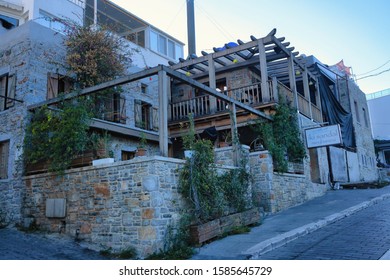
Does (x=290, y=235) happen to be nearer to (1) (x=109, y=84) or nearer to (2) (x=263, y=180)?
(2) (x=263, y=180)

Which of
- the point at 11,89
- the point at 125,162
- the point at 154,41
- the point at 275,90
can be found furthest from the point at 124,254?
the point at 154,41

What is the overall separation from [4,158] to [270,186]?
819 cm

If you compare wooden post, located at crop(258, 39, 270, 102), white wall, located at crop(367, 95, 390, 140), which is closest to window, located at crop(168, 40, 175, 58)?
wooden post, located at crop(258, 39, 270, 102)

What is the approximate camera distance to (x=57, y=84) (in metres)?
11.2

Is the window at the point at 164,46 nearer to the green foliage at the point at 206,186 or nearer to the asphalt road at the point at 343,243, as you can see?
the green foliage at the point at 206,186

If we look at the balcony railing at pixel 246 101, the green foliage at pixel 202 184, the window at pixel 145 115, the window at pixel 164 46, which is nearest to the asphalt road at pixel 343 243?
the green foliage at pixel 202 184

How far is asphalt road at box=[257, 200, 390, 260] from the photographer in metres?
5.10

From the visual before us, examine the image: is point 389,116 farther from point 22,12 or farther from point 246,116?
point 22,12

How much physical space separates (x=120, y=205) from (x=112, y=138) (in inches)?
211

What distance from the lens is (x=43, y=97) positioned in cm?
1071

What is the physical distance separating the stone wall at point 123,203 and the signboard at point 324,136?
23.5 feet

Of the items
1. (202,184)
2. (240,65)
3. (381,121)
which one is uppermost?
(240,65)

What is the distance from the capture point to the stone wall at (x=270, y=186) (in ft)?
33.6

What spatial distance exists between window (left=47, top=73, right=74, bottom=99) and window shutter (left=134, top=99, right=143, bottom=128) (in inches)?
117
